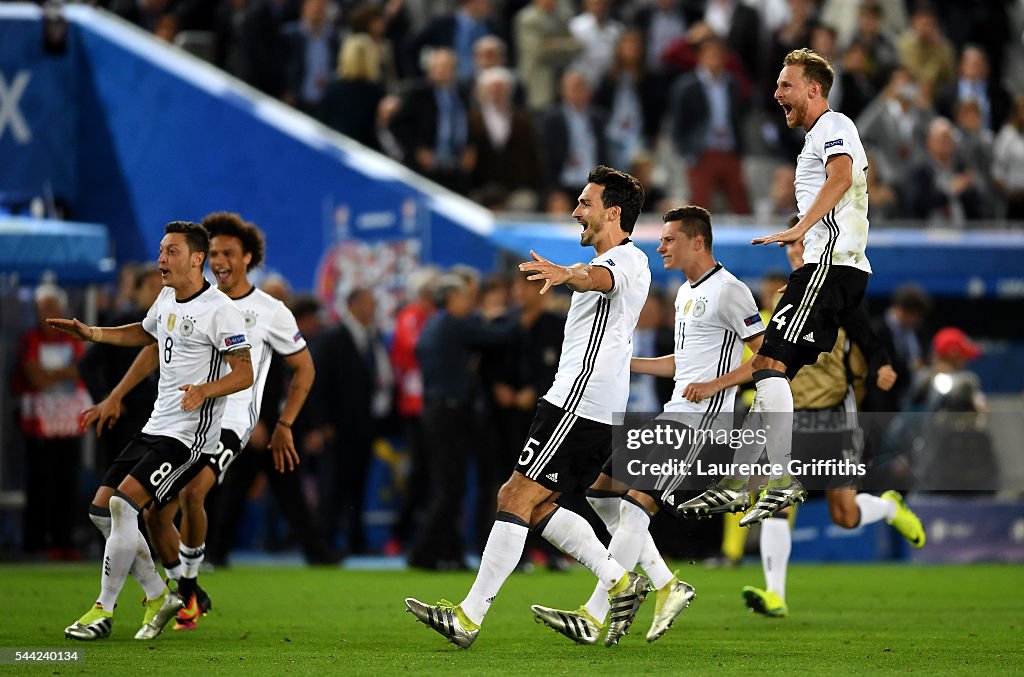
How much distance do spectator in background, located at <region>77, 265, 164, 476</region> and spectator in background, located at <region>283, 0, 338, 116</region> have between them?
532 centimetres

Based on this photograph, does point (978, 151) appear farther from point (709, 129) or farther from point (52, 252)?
point (52, 252)

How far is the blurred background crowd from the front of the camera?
18.8 meters

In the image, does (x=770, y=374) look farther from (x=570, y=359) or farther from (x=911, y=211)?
(x=911, y=211)

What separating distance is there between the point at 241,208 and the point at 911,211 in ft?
23.8

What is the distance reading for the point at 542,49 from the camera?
65.8ft

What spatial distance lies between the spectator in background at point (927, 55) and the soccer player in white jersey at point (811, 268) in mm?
12134

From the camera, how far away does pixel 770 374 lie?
9.76 m

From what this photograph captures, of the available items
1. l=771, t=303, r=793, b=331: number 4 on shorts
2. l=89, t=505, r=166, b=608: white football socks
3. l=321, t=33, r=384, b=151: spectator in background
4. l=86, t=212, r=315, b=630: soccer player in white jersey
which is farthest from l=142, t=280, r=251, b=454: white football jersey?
l=321, t=33, r=384, b=151: spectator in background

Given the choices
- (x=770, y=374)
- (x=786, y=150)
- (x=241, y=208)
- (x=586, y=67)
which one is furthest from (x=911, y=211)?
(x=770, y=374)

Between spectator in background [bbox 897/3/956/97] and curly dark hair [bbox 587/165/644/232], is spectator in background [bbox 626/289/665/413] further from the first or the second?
spectator in background [bbox 897/3/956/97]

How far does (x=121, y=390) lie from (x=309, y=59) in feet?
32.1

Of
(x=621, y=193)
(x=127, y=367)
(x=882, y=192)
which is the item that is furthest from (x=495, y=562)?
(x=882, y=192)

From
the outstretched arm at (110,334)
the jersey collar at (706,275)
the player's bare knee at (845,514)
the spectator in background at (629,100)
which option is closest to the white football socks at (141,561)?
the outstretched arm at (110,334)

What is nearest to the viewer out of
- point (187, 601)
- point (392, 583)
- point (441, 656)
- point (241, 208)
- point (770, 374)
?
point (441, 656)
